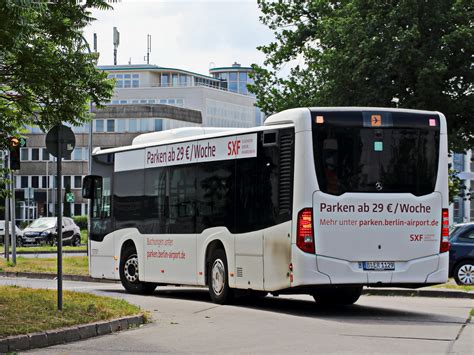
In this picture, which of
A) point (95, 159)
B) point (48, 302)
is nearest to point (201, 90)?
point (95, 159)

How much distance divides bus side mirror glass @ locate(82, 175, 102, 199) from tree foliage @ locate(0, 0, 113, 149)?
591 centimetres

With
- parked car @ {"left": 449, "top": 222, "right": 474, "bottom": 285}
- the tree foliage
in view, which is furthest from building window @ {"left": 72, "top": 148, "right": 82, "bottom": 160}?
the tree foliage

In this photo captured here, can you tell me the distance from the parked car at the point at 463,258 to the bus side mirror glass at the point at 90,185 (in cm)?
818

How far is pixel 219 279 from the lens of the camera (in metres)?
19.7

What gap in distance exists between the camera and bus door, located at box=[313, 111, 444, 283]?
17312mm

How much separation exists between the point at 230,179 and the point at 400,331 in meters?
5.34

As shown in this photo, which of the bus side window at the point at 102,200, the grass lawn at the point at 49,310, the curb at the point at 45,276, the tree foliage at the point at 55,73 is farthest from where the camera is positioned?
the curb at the point at 45,276

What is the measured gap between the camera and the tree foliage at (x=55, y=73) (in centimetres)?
1639

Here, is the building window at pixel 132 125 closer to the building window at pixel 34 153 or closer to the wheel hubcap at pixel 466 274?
the building window at pixel 34 153

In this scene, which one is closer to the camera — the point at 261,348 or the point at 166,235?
the point at 261,348

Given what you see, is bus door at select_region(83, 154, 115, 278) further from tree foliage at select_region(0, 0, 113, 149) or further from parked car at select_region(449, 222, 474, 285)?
parked car at select_region(449, 222, 474, 285)

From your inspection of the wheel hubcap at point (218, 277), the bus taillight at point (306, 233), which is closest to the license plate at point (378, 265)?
the bus taillight at point (306, 233)

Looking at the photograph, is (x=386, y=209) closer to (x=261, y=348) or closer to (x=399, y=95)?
(x=261, y=348)

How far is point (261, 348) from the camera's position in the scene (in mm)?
12984
